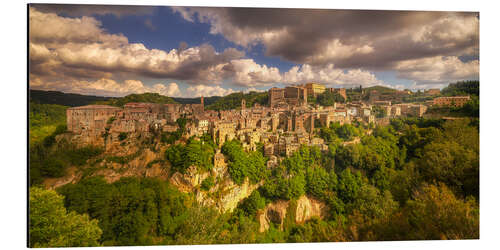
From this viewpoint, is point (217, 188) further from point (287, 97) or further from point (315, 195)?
point (287, 97)

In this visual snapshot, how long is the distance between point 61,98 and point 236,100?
190 inches

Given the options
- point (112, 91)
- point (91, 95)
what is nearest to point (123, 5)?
point (112, 91)

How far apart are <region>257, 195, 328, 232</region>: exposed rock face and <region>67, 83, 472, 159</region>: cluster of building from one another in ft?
5.55

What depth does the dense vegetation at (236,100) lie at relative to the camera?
594cm

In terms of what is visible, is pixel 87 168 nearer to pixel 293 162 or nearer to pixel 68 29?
pixel 68 29

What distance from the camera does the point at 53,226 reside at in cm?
338

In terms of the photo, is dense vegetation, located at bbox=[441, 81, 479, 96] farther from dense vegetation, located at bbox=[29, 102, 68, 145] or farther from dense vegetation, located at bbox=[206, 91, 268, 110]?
dense vegetation, located at bbox=[29, 102, 68, 145]

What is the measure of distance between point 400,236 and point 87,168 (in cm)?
749

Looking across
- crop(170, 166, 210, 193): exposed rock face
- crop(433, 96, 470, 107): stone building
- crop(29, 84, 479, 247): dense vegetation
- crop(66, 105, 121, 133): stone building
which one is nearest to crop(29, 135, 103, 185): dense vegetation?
crop(29, 84, 479, 247): dense vegetation

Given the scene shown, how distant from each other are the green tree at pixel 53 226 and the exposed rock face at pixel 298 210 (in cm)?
420

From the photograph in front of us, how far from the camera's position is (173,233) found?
4047 millimetres

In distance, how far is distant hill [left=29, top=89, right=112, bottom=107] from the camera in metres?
3.74

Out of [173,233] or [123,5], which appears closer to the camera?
[123,5]

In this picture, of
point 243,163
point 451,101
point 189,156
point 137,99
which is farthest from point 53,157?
point 451,101
